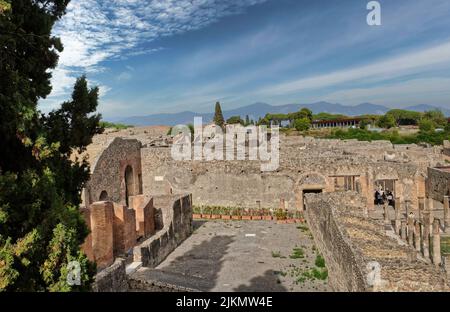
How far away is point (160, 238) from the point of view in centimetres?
1324

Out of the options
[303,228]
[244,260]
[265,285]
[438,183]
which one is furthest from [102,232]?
[438,183]

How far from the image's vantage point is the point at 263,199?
2155cm

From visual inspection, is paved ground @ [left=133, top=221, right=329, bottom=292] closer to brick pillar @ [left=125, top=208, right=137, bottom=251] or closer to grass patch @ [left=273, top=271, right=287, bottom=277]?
grass patch @ [left=273, top=271, right=287, bottom=277]

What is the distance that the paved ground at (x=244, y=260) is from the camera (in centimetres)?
1083

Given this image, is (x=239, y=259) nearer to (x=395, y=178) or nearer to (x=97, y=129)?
(x=97, y=129)

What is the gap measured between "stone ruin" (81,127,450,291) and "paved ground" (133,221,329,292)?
691 millimetres

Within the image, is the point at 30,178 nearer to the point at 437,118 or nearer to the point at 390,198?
the point at 390,198

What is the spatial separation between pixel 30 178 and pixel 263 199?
17177 mm

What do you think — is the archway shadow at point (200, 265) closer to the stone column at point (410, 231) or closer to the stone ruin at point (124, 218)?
the stone ruin at point (124, 218)

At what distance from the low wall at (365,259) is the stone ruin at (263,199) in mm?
35

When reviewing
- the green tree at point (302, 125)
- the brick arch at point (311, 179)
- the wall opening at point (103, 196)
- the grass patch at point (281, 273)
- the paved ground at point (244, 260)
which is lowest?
the grass patch at point (281, 273)

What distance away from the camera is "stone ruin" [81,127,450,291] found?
10.7 m

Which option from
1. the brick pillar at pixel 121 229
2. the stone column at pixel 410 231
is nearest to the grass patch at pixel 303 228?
the stone column at pixel 410 231
